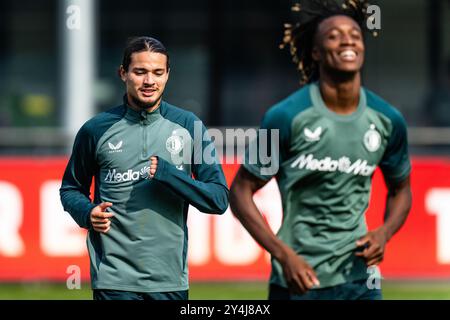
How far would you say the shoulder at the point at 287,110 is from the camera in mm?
5922

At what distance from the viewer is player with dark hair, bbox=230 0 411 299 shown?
5.85 m

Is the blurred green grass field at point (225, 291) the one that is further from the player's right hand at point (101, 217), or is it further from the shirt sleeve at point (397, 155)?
the player's right hand at point (101, 217)

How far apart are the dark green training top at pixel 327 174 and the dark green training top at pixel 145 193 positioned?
0.39m

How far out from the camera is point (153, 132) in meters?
5.73

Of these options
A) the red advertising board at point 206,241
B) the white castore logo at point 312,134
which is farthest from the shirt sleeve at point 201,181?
the red advertising board at point 206,241

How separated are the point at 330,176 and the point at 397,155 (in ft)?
1.38

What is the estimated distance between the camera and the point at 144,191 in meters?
5.63

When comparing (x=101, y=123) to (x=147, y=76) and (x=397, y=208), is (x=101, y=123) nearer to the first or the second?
(x=147, y=76)

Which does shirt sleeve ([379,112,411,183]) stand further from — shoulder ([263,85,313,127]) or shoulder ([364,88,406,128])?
shoulder ([263,85,313,127])

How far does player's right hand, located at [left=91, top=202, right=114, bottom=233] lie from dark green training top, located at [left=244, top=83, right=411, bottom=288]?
0.88m

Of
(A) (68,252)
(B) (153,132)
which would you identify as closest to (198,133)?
(B) (153,132)

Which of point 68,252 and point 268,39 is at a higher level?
point 268,39

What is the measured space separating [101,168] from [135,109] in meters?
0.33
